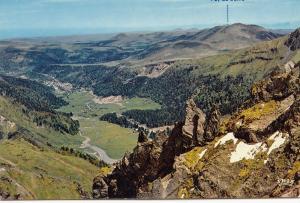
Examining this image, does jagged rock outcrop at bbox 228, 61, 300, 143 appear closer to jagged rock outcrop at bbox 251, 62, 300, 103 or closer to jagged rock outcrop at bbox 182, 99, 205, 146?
jagged rock outcrop at bbox 251, 62, 300, 103

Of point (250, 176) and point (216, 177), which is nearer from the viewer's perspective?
point (250, 176)

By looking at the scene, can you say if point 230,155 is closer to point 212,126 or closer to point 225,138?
point 225,138

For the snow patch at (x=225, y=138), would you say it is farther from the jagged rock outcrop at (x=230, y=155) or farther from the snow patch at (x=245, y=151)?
the snow patch at (x=245, y=151)

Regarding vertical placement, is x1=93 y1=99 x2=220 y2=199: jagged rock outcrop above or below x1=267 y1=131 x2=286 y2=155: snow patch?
below

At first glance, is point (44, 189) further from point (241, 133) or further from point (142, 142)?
point (241, 133)

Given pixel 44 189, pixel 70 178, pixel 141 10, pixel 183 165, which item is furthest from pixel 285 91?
pixel 70 178

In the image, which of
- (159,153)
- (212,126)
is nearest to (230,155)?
(212,126)

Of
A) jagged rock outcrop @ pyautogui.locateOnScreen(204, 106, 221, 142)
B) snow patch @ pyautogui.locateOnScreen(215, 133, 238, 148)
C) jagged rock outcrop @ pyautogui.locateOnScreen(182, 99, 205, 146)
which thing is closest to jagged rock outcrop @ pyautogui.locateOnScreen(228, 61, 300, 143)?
snow patch @ pyautogui.locateOnScreen(215, 133, 238, 148)
